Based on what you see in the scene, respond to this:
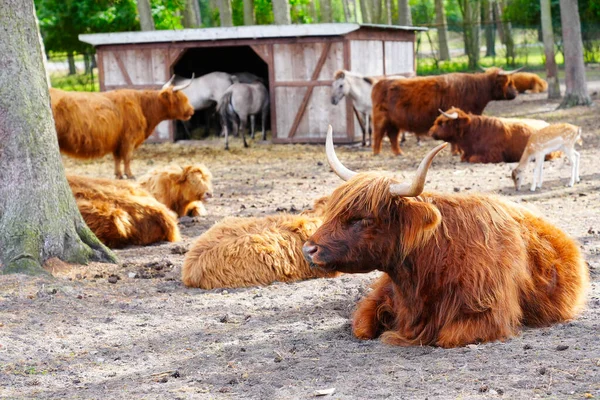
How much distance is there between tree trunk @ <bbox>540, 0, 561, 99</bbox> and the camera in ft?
74.5

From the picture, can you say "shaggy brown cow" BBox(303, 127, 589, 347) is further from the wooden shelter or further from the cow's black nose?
the wooden shelter

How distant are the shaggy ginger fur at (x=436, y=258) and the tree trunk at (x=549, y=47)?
1900cm

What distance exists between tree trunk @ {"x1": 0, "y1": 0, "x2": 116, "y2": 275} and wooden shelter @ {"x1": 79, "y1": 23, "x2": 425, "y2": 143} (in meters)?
10.3

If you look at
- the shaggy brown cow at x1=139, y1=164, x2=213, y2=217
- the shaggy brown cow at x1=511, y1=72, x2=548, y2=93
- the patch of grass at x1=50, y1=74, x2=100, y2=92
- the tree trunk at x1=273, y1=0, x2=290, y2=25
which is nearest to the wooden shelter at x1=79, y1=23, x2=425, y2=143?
the tree trunk at x1=273, y1=0, x2=290, y2=25

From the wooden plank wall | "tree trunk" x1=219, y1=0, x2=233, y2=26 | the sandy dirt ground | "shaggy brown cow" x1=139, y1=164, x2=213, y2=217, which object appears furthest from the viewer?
"tree trunk" x1=219, y1=0, x2=233, y2=26

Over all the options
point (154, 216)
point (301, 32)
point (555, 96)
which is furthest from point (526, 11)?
point (154, 216)

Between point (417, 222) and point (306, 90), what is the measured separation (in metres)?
13.4

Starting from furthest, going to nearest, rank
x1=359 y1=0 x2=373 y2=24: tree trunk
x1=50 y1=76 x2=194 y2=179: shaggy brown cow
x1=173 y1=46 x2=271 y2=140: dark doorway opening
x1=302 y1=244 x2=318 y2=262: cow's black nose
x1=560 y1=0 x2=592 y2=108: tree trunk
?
x1=359 y1=0 x2=373 y2=24: tree trunk, x1=173 y1=46 x2=271 y2=140: dark doorway opening, x1=560 y1=0 x2=592 y2=108: tree trunk, x1=50 y1=76 x2=194 y2=179: shaggy brown cow, x1=302 y1=244 x2=318 y2=262: cow's black nose

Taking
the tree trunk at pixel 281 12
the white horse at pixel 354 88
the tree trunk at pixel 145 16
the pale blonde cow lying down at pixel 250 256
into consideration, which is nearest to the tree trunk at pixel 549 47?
the tree trunk at pixel 281 12

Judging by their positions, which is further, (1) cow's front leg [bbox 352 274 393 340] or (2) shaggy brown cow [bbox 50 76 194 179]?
(2) shaggy brown cow [bbox 50 76 194 179]

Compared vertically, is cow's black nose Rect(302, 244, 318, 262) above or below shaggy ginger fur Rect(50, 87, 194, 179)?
below

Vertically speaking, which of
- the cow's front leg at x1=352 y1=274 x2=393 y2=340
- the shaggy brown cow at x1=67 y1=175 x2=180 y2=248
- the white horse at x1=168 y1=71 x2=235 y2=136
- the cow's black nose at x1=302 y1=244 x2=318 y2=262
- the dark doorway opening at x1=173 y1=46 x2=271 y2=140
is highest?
the dark doorway opening at x1=173 y1=46 x2=271 y2=140

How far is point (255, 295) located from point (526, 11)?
33505 mm

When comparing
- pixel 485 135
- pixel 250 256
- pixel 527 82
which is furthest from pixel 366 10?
pixel 250 256
